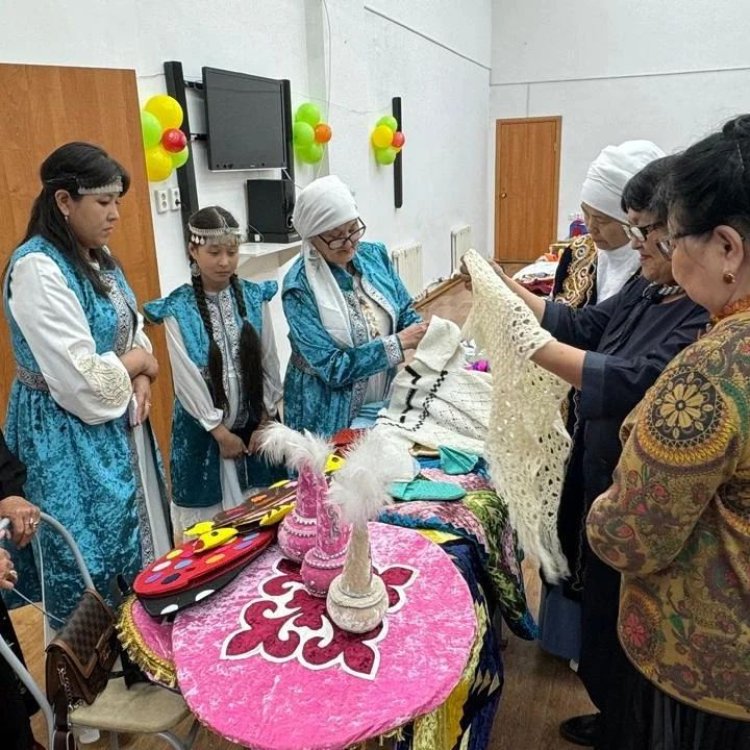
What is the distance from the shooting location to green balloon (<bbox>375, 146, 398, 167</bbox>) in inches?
242

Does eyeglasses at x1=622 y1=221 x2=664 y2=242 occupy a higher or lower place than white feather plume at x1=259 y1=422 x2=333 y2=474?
higher

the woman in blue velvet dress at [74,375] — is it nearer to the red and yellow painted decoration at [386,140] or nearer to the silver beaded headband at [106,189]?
the silver beaded headband at [106,189]

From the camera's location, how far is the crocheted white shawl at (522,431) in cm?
161

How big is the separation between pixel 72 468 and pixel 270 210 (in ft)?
9.16

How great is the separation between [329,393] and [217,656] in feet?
3.77

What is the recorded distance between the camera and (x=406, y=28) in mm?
6711

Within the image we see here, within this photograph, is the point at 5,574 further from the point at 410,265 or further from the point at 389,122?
the point at 410,265

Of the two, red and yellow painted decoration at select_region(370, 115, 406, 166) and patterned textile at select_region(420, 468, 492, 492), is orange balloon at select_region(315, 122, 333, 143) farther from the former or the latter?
patterned textile at select_region(420, 468, 492, 492)

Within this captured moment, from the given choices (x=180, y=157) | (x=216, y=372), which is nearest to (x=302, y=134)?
(x=180, y=157)

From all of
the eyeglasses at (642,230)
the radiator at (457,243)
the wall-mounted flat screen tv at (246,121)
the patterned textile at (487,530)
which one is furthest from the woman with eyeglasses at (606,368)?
the radiator at (457,243)

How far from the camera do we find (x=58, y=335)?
1748mm

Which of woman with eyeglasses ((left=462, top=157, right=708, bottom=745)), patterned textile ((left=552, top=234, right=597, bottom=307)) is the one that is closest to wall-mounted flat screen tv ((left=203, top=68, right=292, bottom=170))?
patterned textile ((left=552, top=234, right=597, bottom=307))

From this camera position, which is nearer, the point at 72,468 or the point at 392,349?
the point at 72,468

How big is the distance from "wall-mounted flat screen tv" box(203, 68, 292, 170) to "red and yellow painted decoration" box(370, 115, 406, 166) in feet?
5.23
